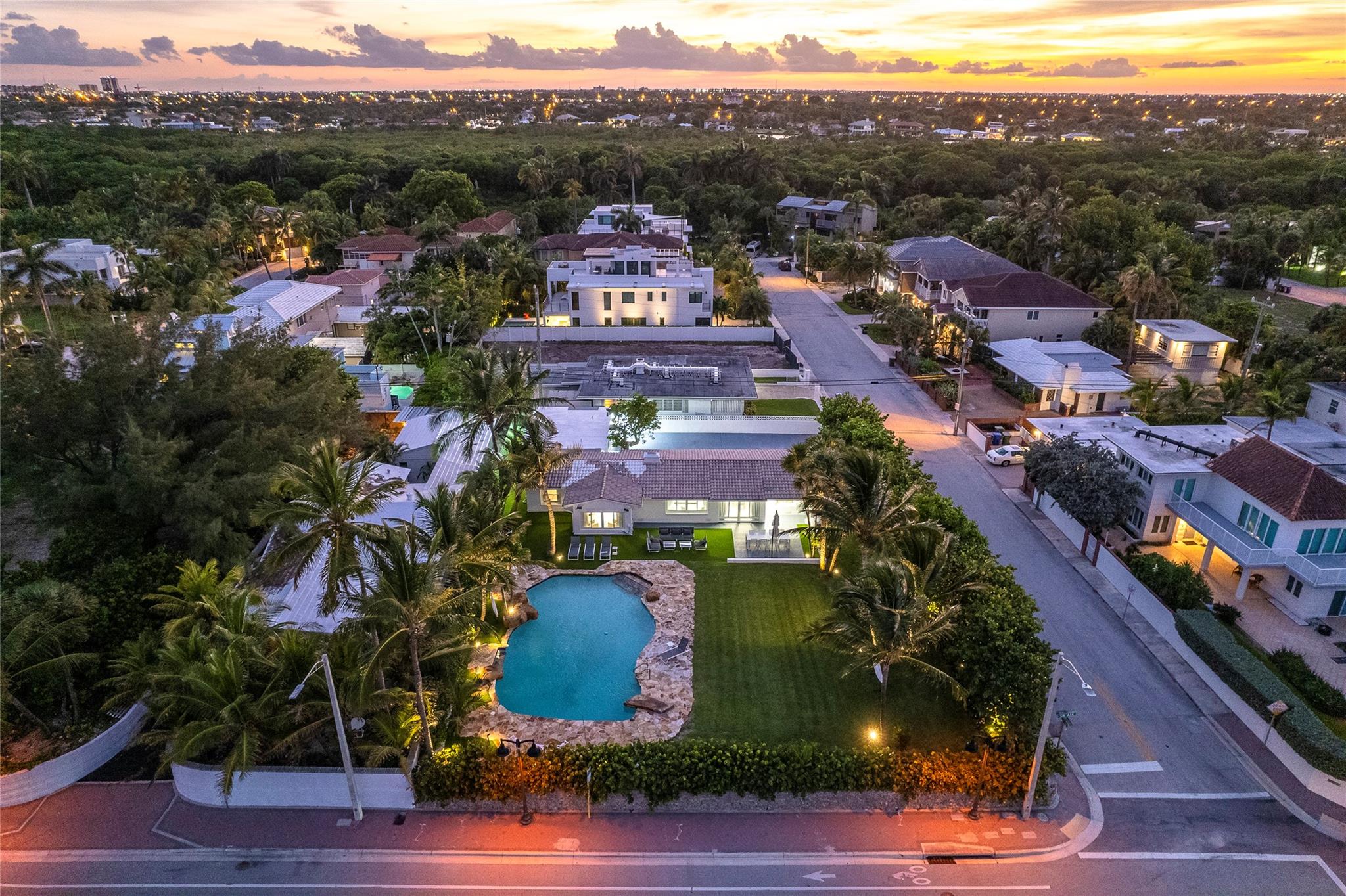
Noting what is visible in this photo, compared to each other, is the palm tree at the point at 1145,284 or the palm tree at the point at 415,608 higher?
the palm tree at the point at 1145,284

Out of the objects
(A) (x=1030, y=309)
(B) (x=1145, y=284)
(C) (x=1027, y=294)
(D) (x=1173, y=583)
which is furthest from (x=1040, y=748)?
(C) (x=1027, y=294)

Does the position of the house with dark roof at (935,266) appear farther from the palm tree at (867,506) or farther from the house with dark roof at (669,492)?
the palm tree at (867,506)

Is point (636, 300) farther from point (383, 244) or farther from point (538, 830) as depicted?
point (538, 830)

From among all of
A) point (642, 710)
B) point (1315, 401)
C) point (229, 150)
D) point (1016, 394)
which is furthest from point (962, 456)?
point (229, 150)

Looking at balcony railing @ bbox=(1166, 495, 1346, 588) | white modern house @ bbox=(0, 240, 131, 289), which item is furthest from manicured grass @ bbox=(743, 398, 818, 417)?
white modern house @ bbox=(0, 240, 131, 289)

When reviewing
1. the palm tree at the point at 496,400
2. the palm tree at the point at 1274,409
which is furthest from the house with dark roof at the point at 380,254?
the palm tree at the point at 1274,409
